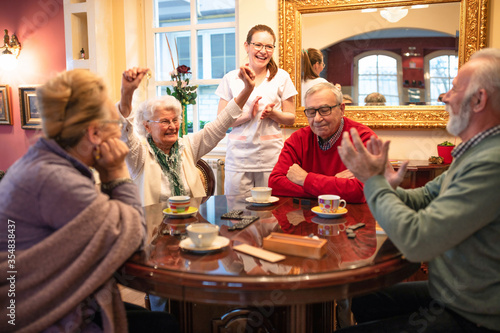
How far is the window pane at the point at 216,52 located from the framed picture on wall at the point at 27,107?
6.46ft

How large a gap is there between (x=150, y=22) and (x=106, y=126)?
3549 mm

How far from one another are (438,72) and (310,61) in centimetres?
107

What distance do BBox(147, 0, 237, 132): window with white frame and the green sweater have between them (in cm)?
342

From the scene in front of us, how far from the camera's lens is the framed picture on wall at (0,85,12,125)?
4.91m

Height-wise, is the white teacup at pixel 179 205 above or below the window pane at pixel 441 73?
below

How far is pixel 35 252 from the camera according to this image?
3.53 feet

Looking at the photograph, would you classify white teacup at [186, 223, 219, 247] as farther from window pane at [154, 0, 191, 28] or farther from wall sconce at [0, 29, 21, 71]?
wall sconce at [0, 29, 21, 71]

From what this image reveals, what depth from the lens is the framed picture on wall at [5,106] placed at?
4906 mm

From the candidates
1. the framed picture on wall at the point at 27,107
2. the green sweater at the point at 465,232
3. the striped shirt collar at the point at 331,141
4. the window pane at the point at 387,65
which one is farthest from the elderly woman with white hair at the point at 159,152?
the framed picture on wall at the point at 27,107

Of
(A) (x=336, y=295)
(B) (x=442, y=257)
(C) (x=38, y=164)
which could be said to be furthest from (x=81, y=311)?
(B) (x=442, y=257)

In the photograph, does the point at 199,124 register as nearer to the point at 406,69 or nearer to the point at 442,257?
the point at 406,69

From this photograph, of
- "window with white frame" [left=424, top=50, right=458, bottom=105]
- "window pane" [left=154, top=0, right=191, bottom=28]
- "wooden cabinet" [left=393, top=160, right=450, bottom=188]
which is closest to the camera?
"wooden cabinet" [left=393, top=160, right=450, bottom=188]

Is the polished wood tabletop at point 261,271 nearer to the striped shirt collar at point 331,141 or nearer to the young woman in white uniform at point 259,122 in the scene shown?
the striped shirt collar at point 331,141

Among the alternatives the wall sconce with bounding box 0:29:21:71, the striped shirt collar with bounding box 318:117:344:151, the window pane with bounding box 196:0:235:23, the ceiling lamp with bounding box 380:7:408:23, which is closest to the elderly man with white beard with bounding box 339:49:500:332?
the striped shirt collar with bounding box 318:117:344:151
